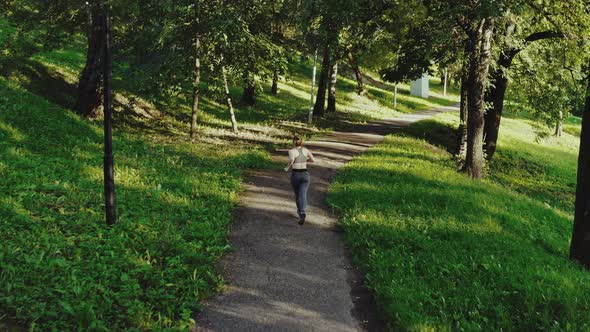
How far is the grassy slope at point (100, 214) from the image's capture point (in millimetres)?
6015

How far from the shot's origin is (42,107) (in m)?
14.8

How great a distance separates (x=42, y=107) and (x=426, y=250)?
12.8m

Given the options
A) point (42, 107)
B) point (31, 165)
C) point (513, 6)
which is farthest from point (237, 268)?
point (42, 107)

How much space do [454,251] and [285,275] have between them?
3121mm

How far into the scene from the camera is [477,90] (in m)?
14.8

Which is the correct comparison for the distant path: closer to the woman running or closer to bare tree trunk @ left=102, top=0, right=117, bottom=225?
the woman running

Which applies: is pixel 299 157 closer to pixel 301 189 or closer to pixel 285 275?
pixel 301 189

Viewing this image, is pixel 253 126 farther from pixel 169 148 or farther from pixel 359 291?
pixel 359 291

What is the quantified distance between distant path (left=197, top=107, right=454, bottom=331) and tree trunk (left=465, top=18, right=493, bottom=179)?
6.13m

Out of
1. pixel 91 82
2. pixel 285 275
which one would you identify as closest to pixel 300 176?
pixel 285 275

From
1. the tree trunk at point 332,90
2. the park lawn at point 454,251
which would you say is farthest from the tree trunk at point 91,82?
the tree trunk at point 332,90

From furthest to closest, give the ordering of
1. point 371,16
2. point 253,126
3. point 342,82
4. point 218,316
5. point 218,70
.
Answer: point 342,82, point 253,126, point 218,70, point 371,16, point 218,316

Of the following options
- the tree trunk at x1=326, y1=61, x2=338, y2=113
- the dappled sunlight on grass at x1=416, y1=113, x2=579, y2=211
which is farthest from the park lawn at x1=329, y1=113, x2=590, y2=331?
the tree trunk at x1=326, y1=61, x2=338, y2=113

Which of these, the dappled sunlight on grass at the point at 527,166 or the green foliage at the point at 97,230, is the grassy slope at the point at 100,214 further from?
the dappled sunlight on grass at the point at 527,166
